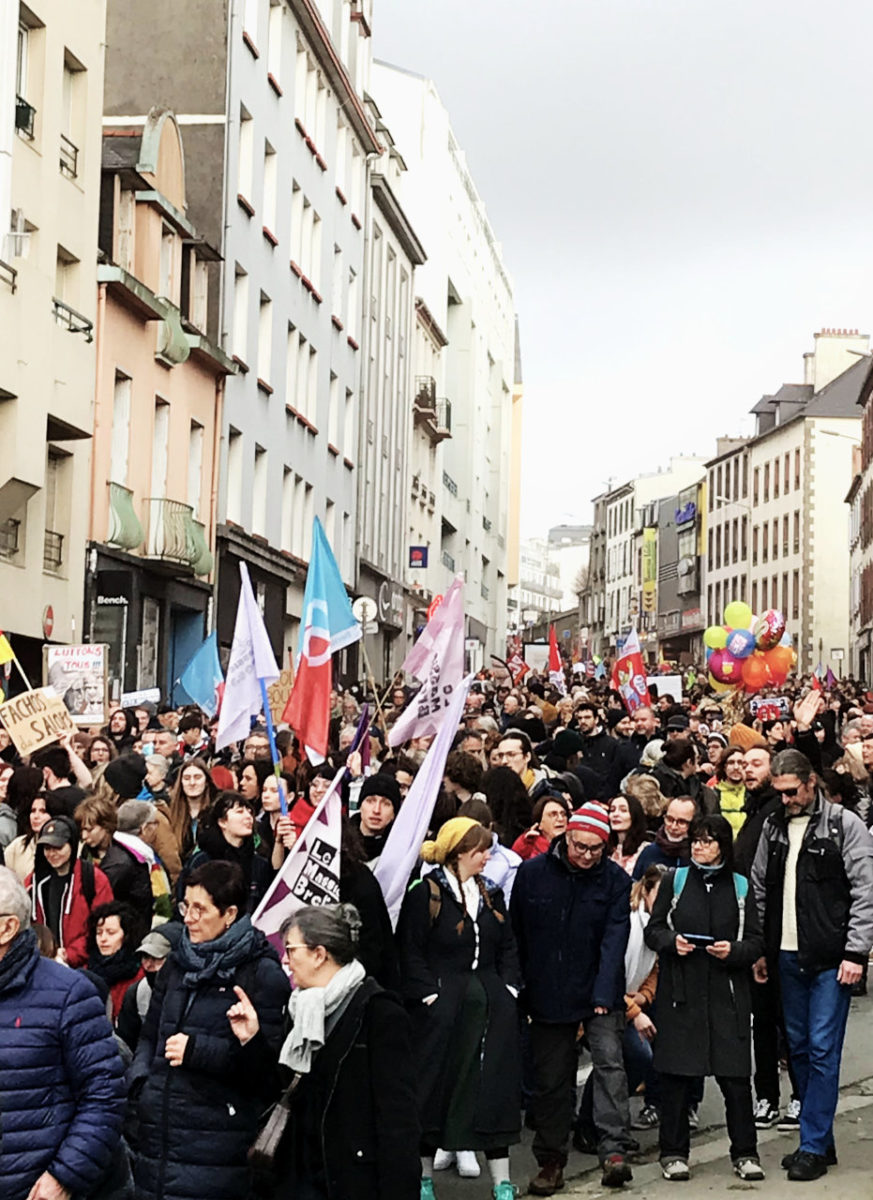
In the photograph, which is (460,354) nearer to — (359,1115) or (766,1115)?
(766,1115)

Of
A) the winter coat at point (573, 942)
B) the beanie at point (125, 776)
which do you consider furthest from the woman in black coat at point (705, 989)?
the beanie at point (125, 776)

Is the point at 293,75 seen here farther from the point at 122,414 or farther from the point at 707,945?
the point at 707,945

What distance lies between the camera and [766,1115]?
10.6 meters

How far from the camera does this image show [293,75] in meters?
40.6

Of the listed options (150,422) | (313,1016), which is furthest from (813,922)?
(150,422)

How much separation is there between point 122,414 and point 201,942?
23562 mm

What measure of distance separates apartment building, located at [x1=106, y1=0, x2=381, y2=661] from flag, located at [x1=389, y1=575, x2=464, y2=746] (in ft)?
66.3

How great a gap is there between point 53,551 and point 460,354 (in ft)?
172

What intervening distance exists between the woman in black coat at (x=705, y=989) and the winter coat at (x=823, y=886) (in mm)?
264

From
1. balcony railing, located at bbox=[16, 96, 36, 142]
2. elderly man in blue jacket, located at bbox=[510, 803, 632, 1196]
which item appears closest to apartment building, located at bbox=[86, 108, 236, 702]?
balcony railing, located at bbox=[16, 96, 36, 142]

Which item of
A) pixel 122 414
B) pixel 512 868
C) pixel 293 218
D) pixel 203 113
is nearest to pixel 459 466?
pixel 293 218

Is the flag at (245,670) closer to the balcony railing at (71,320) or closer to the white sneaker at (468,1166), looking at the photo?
the white sneaker at (468,1166)

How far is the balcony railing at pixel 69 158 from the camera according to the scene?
85.4 ft

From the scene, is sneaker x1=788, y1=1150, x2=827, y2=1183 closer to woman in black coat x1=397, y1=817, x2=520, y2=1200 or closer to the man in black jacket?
the man in black jacket
